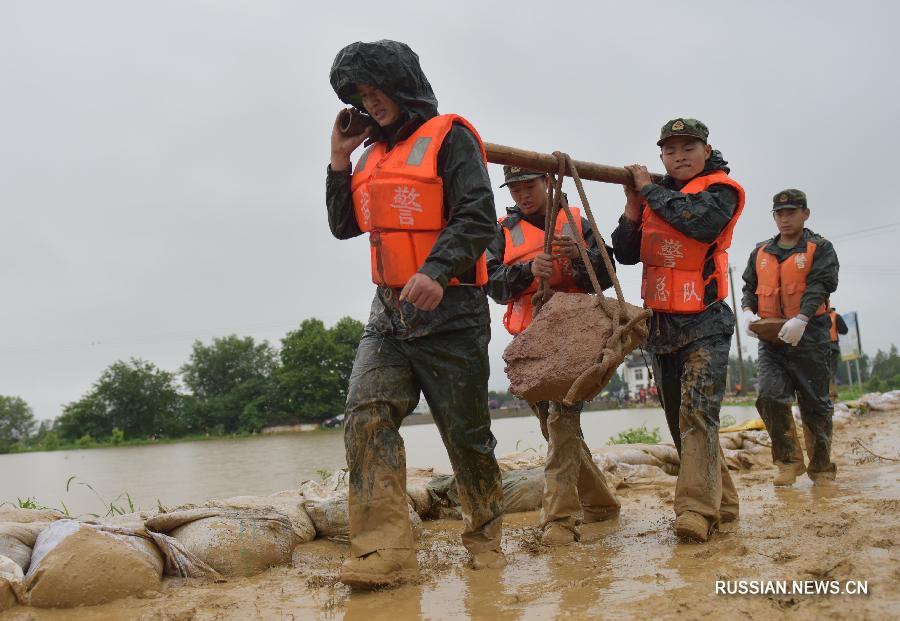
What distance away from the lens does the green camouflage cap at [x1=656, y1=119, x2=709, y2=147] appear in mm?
4027

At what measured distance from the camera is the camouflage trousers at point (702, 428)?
3.60 metres

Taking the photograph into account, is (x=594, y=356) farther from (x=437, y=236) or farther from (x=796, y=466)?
(x=796, y=466)

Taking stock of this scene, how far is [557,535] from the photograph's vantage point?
372 cm

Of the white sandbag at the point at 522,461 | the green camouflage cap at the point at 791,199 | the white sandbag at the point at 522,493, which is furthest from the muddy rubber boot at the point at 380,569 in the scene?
the green camouflage cap at the point at 791,199

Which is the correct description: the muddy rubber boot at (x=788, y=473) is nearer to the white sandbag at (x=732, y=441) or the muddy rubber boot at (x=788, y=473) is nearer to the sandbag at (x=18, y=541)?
the white sandbag at (x=732, y=441)

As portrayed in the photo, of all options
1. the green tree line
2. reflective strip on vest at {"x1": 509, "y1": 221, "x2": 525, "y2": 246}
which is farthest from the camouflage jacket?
the green tree line

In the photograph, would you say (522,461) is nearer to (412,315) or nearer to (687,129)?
(687,129)

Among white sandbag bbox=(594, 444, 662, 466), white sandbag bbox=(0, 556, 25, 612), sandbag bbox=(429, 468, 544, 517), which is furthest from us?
white sandbag bbox=(594, 444, 662, 466)

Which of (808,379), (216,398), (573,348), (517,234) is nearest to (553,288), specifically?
(517,234)

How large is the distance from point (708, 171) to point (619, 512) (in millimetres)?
2077

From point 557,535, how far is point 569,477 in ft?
1.08

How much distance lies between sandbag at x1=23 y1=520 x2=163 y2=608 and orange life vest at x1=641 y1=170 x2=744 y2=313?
2754mm

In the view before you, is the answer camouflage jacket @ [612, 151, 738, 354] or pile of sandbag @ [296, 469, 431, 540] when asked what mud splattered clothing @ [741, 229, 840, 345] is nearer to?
camouflage jacket @ [612, 151, 738, 354]

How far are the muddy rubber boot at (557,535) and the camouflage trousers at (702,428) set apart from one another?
21.1 inches
